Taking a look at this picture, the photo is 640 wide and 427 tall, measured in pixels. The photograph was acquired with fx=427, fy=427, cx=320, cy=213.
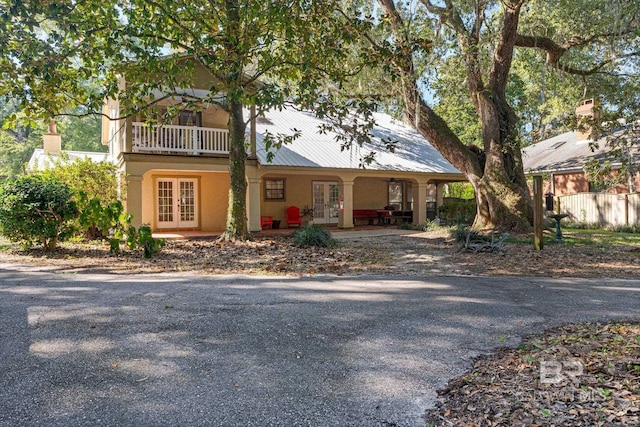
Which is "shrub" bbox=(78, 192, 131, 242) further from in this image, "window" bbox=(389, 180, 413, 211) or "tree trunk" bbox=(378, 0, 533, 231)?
"window" bbox=(389, 180, 413, 211)

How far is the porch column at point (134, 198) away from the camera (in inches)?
523

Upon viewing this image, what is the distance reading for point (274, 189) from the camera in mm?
18156

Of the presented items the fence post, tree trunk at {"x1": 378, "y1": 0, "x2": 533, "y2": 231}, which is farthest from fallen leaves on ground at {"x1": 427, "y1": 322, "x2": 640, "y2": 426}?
tree trunk at {"x1": 378, "y1": 0, "x2": 533, "y2": 231}

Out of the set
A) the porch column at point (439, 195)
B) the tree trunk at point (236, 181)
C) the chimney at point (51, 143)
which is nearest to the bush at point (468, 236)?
the tree trunk at point (236, 181)

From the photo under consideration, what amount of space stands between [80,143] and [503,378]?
4190cm

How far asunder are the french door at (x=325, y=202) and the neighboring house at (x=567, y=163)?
9.12 meters

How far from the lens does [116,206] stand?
9.96 m

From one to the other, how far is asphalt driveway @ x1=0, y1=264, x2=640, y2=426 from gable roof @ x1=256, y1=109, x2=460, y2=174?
953cm

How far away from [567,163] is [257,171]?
1668 centimetres

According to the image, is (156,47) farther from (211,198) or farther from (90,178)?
(211,198)

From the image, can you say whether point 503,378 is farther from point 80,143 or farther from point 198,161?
point 80,143

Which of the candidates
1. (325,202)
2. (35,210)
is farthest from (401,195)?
(35,210)

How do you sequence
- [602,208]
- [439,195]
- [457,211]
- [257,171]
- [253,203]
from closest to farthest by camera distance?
→ [253,203]
[257,171]
[602,208]
[457,211]
[439,195]

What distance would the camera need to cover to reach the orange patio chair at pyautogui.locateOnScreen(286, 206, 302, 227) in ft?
58.7
